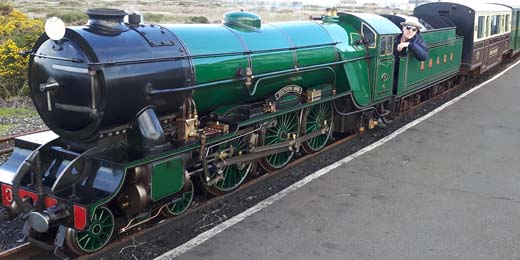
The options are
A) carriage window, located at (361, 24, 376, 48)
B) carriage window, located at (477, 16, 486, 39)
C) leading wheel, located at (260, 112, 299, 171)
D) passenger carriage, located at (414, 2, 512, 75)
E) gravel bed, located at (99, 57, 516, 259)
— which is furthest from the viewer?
carriage window, located at (477, 16, 486, 39)

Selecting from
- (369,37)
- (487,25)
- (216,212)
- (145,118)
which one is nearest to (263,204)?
(216,212)

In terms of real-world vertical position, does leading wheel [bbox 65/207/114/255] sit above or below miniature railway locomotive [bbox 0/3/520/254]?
below

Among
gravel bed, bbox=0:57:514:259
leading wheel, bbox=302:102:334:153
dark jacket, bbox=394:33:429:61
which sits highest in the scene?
dark jacket, bbox=394:33:429:61

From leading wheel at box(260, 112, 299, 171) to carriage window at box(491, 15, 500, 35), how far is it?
42.4 feet

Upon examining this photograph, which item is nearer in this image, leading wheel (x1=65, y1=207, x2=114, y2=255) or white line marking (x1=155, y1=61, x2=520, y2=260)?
leading wheel (x1=65, y1=207, x2=114, y2=255)

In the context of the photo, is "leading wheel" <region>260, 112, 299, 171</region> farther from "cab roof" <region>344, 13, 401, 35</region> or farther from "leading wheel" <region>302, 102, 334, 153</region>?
"cab roof" <region>344, 13, 401, 35</region>

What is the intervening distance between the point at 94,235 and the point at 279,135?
135 inches

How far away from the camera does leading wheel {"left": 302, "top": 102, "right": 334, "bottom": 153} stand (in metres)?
8.59

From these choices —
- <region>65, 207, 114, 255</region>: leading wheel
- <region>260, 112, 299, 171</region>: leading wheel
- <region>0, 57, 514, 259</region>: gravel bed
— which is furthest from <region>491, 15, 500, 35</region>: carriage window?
<region>65, 207, 114, 255</region>: leading wheel

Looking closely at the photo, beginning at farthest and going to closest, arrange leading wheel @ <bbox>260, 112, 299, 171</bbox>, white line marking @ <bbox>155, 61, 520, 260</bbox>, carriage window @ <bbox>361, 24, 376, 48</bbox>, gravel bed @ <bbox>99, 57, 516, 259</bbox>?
carriage window @ <bbox>361, 24, 376, 48</bbox> → leading wheel @ <bbox>260, 112, 299, 171</bbox> → gravel bed @ <bbox>99, 57, 516, 259</bbox> → white line marking @ <bbox>155, 61, 520, 260</bbox>

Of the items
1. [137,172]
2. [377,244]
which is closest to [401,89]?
[377,244]

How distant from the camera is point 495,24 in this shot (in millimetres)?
18516

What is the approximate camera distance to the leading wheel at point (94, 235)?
501cm

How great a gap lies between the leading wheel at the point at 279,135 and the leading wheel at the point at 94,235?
281cm
